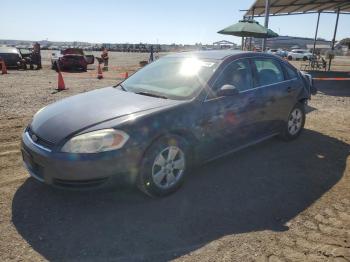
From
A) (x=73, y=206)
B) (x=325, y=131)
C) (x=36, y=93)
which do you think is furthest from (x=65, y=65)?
(x=73, y=206)

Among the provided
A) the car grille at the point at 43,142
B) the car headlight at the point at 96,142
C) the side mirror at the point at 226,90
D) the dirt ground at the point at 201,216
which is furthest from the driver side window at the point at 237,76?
the car grille at the point at 43,142

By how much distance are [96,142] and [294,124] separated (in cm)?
408

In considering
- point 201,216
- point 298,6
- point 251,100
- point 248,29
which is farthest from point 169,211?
point 298,6

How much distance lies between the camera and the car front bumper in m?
3.39

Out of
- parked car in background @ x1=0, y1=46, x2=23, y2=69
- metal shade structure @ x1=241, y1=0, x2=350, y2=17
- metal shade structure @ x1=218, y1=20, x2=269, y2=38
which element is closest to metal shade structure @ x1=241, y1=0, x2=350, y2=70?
metal shade structure @ x1=241, y1=0, x2=350, y2=17

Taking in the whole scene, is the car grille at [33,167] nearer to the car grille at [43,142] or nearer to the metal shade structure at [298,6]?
the car grille at [43,142]

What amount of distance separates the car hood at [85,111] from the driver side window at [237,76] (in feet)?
2.80

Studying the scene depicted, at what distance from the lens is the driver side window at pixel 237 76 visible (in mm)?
4621

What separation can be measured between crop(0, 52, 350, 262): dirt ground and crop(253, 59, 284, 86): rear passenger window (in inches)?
47.3

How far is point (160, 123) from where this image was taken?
3.79 meters

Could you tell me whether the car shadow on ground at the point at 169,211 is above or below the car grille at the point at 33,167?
below

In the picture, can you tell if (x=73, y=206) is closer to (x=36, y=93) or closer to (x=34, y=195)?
(x=34, y=195)

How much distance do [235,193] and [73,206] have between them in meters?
1.89

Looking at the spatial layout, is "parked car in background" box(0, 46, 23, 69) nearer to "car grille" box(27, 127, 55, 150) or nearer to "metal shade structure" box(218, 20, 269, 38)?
"metal shade structure" box(218, 20, 269, 38)
